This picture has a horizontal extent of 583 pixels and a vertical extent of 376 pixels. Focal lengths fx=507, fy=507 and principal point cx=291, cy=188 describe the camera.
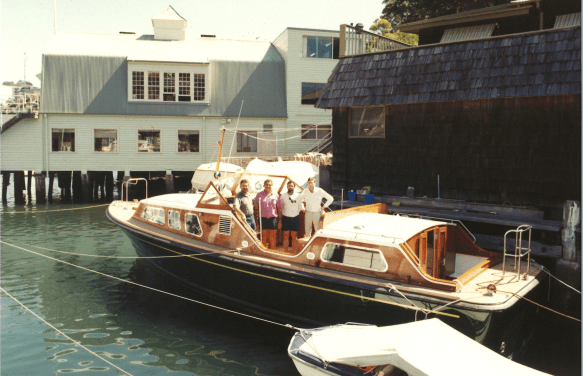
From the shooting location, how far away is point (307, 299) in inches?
377

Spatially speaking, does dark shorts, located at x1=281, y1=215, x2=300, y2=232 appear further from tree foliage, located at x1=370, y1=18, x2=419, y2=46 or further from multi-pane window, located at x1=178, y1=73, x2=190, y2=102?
tree foliage, located at x1=370, y1=18, x2=419, y2=46

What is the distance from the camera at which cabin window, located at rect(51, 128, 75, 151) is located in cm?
2944

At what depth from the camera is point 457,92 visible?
44.6 feet

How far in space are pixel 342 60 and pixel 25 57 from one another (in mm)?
46019

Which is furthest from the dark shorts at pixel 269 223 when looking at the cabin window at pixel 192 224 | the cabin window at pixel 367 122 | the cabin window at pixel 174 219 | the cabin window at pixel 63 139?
the cabin window at pixel 63 139

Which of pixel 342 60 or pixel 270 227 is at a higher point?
pixel 342 60

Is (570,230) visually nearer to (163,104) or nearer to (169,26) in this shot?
(163,104)

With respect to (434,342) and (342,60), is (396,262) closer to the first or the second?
(434,342)

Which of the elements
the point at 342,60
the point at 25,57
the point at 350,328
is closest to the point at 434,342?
the point at 350,328

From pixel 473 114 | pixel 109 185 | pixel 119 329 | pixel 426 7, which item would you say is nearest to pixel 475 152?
pixel 473 114

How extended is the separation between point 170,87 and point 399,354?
26.6 meters

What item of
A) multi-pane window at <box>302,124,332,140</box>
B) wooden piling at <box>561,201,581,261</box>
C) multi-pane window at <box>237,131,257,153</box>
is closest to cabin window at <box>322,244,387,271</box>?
wooden piling at <box>561,201,581,261</box>

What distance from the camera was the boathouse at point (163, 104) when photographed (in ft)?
96.3

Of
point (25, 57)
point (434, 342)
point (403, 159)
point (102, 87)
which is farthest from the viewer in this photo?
point (25, 57)
